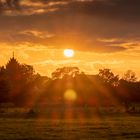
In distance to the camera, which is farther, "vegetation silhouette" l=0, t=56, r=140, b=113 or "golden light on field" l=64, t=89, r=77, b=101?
"golden light on field" l=64, t=89, r=77, b=101

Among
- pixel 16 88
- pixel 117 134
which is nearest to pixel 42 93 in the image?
pixel 16 88

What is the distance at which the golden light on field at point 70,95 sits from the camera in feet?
366

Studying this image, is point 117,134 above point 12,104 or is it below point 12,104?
below

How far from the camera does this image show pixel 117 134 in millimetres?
34969

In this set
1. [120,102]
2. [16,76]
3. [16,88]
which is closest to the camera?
[16,88]

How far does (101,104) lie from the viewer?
10844cm

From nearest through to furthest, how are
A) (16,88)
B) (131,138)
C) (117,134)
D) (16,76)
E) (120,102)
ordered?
(131,138), (117,134), (16,88), (120,102), (16,76)

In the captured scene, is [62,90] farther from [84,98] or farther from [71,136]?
[71,136]

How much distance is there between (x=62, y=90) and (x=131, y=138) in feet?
287

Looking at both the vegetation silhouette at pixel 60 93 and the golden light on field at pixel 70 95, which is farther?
the golden light on field at pixel 70 95

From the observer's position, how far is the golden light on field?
366 feet

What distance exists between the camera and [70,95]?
11294cm

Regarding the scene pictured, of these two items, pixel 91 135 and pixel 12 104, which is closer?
pixel 91 135

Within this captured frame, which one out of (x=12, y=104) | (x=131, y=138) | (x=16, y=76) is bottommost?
(x=131, y=138)
